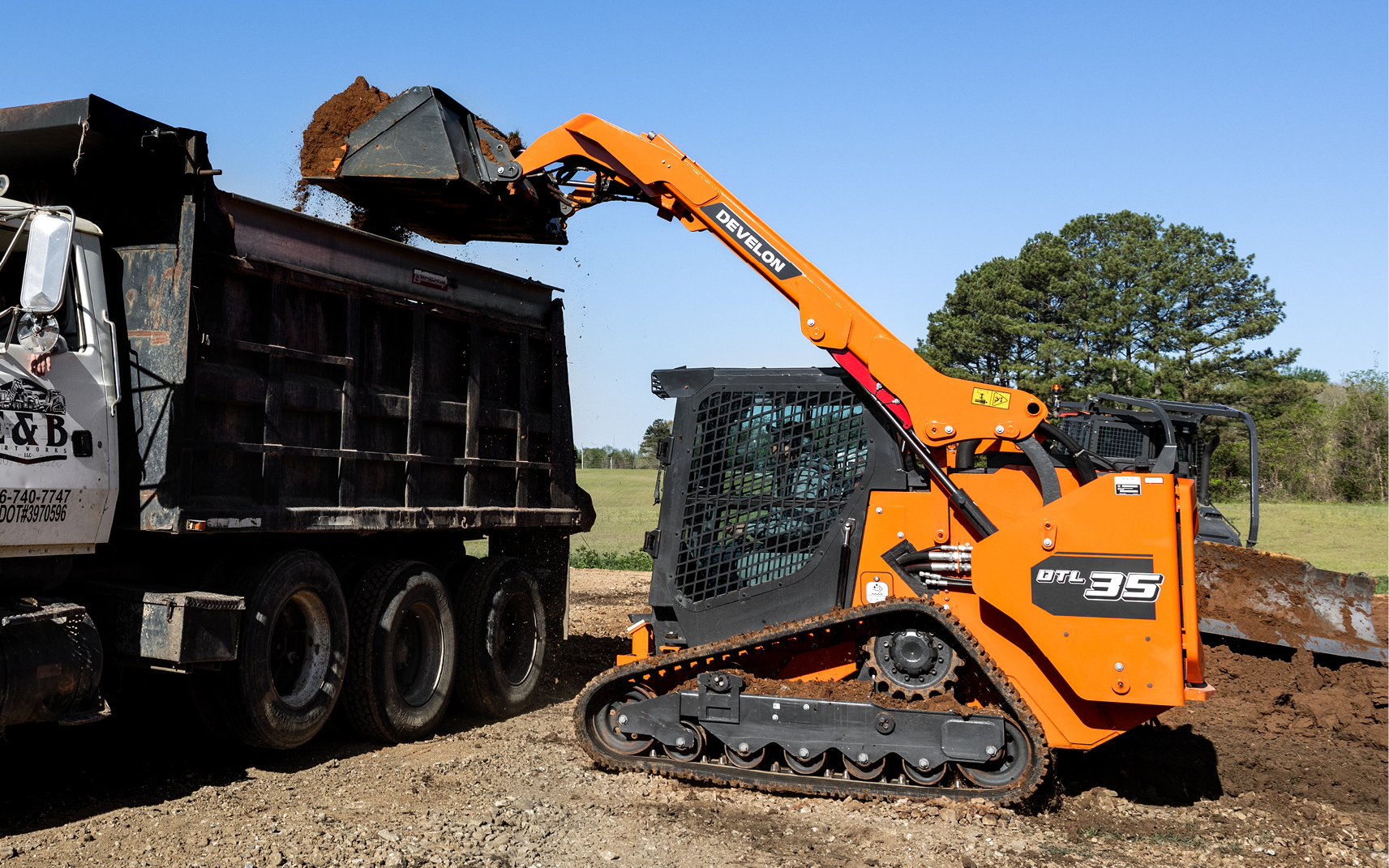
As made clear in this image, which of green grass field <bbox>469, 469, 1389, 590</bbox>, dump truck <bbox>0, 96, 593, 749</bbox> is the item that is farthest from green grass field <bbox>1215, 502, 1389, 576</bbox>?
dump truck <bbox>0, 96, 593, 749</bbox>

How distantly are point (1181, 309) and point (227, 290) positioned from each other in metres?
48.0

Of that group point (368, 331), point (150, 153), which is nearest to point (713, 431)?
→ point (368, 331)

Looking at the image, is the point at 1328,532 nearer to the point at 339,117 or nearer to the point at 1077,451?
the point at 1077,451

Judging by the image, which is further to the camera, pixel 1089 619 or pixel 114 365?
pixel 1089 619

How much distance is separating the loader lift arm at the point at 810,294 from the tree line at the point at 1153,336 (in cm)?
3982

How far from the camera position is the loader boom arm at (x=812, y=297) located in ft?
21.0

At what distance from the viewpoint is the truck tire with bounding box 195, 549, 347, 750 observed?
20.0ft

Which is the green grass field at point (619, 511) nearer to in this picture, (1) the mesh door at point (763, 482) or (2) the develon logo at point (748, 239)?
(1) the mesh door at point (763, 482)

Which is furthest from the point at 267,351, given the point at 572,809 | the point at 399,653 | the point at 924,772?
the point at 924,772

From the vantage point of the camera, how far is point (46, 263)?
17.4 feet

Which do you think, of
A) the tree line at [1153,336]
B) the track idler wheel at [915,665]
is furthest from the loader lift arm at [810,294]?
the tree line at [1153,336]

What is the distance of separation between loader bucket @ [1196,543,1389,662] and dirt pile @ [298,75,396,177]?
7.48 meters

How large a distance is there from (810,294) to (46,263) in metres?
4.29

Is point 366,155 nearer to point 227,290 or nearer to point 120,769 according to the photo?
point 227,290
